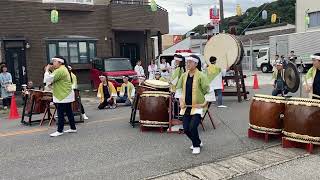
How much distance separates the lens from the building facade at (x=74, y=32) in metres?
21.6

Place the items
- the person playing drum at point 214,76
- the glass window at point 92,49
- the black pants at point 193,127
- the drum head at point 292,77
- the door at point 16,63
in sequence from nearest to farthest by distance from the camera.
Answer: the black pants at point 193,127
the drum head at point 292,77
the person playing drum at point 214,76
the door at point 16,63
the glass window at point 92,49

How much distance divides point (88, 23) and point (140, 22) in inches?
125

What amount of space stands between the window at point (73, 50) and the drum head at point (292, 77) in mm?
15185

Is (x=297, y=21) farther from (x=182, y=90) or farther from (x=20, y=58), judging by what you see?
(x=182, y=90)

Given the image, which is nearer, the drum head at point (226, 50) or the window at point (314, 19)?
the drum head at point (226, 50)

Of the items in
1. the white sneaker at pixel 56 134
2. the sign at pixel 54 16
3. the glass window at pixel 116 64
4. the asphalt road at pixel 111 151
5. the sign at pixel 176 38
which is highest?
the sign at pixel 176 38

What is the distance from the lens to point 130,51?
2712cm

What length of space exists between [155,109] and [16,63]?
577 inches

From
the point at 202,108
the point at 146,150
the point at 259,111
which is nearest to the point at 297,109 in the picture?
the point at 259,111

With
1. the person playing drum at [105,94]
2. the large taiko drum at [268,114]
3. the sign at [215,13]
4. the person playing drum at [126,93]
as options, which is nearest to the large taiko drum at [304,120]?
the large taiko drum at [268,114]

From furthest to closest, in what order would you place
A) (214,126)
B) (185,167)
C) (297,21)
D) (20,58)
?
(297,21) < (20,58) < (214,126) < (185,167)

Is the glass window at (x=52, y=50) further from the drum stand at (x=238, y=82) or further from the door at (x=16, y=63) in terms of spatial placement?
the drum stand at (x=238, y=82)

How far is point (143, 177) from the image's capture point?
596 cm

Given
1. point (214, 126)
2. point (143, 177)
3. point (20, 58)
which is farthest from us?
point (20, 58)
